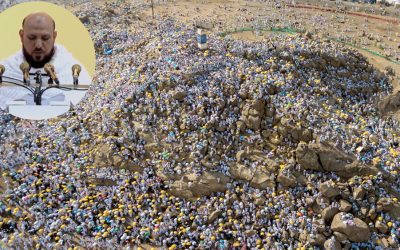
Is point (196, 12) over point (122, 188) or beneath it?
over

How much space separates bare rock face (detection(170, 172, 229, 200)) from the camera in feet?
68.2

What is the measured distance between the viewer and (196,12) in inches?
1615

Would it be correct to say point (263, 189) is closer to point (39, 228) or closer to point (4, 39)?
point (39, 228)

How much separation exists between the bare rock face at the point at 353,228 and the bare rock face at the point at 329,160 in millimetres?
2643

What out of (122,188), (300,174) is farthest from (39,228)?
(300,174)

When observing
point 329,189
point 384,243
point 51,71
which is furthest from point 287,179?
point 51,71

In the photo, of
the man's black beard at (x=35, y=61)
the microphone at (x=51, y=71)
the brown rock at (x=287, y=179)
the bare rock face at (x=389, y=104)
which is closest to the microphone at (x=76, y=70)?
the microphone at (x=51, y=71)

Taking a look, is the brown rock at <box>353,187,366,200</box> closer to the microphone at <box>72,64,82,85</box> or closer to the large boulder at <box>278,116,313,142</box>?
the large boulder at <box>278,116,313,142</box>

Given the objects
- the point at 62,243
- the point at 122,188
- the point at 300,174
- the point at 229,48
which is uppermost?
the point at 229,48

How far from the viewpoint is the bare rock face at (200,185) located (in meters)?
20.8

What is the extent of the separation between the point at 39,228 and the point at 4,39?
9249mm

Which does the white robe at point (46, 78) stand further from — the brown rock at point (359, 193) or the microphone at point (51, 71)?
the brown rock at point (359, 193)

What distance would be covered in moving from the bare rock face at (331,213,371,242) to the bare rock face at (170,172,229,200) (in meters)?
5.83

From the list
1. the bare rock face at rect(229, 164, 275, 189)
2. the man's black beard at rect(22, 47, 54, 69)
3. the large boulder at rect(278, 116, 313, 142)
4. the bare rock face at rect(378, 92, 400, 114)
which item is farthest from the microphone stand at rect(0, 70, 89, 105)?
the bare rock face at rect(378, 92, 400, 114)
